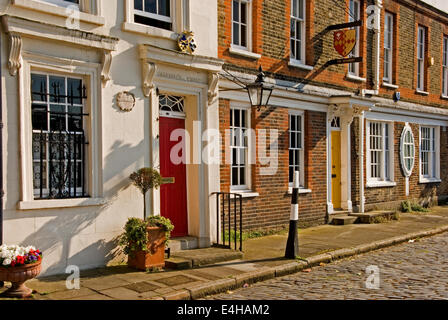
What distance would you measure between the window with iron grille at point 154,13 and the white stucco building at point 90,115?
21 mm

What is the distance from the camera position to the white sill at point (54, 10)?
6816 mm

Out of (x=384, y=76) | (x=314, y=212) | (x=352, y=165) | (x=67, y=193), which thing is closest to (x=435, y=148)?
(x=384, y=76)

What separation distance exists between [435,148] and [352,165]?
6.43 meters

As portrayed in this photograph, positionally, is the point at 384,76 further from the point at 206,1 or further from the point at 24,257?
the point at 24,257

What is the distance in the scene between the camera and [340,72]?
45.6 ft

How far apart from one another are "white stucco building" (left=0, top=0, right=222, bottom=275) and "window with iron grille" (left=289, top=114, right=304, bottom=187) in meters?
3.65

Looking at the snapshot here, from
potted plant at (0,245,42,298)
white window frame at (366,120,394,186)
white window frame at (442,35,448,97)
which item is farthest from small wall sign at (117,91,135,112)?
white window frame at (442,35,448,97)

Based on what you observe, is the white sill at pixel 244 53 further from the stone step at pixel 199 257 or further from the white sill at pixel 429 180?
the white sill at pixel 429 180

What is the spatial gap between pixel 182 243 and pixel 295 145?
4780 millimetres

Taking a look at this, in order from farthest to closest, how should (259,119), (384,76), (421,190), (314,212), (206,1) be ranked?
(421,190) < (384,76) < (314,212) < (259,119) < (206,1)

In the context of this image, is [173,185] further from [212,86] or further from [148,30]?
[148,30]

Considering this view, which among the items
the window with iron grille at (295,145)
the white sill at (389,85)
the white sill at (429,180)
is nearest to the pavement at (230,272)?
the window with iron grille at (295,145)

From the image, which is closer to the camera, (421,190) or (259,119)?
(259,119)
